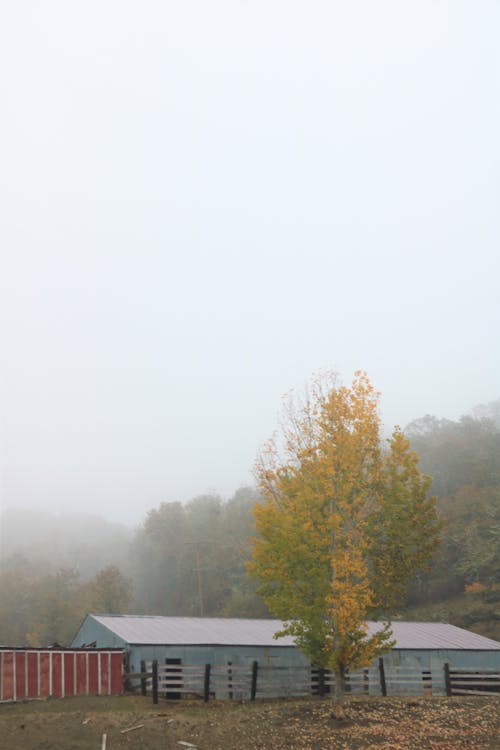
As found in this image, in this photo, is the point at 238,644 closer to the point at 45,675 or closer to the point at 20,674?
the point at 45,675

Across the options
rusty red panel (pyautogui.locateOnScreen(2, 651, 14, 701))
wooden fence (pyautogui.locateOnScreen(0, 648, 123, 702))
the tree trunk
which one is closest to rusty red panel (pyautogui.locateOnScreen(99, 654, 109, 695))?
wooden fence (pyautogui.locateOnScreen(0, 648, 123, 702))

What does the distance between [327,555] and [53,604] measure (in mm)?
76689

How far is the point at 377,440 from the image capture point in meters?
29.0

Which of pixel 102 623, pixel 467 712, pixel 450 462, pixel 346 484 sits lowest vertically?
pixel 467 712

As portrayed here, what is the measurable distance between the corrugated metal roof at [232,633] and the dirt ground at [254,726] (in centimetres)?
791

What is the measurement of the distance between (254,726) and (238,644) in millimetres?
12679

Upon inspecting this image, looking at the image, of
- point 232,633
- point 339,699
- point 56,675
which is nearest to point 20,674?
point 56,675

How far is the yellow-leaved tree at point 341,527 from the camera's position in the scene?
27.8m

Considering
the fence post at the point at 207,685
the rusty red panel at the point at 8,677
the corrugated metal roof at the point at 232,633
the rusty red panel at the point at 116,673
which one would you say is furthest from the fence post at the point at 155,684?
the corrugated metal roof at the point at 232,633

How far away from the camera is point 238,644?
39094 millimetres

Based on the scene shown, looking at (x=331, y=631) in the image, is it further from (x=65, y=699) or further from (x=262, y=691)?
(x=65, y=699)

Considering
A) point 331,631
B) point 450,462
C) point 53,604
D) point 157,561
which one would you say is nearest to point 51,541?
point 157,561

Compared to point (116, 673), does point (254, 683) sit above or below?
below

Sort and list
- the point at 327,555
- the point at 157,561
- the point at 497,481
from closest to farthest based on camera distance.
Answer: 1. the point at 327,555
2. the point at 497,481
3. the point at 157,561
